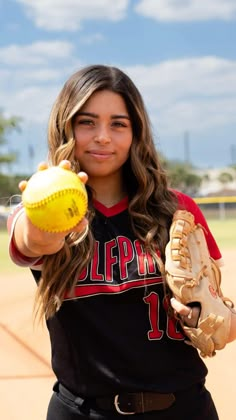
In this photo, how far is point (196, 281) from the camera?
203 centimetres

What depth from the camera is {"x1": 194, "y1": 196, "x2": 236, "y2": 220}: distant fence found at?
2967cm

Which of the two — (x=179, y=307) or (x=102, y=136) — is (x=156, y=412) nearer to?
(x=179, y=307)

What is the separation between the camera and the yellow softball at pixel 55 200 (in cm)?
165

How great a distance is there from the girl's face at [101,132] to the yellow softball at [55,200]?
330mm

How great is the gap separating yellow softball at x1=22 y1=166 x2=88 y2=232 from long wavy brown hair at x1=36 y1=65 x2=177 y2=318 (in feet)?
0.92

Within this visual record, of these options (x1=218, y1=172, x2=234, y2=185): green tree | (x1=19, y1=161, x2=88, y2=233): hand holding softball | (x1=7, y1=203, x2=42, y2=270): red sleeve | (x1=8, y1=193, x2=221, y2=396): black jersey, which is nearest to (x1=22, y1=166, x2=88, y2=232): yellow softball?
(x1=19, y1=161, x2=88, y2=233): hand holding softball

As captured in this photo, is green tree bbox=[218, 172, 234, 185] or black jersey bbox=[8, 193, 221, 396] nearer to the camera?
black jersey bbox=[8, 193, 221, 396]

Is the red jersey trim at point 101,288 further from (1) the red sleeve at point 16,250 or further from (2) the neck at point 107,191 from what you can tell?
(2) the neck at point 107,191

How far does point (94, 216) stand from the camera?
2.07 metres

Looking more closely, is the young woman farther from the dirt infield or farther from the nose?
the dirt infield

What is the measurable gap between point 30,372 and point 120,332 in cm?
295

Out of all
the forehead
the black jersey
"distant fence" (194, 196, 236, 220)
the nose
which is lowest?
"distant fence" (194, 196, 236, 220)

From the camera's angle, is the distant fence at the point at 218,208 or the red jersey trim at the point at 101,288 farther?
the distant fence at the point at 218,208

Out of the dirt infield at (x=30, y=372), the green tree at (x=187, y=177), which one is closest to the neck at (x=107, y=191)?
the dirt infield at (x=30, y=372)
